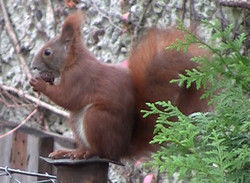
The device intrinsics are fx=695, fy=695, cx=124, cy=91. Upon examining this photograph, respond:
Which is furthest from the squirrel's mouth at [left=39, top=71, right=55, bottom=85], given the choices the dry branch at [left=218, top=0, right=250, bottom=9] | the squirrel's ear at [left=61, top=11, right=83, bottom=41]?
the dry branch at [left=218, top=0, right=250, bottom=9]

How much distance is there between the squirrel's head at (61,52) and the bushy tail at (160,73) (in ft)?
0.75

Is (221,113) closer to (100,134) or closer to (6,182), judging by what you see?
(100,134)

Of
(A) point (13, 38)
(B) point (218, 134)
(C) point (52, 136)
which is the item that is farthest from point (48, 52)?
(A) point (13, 38)

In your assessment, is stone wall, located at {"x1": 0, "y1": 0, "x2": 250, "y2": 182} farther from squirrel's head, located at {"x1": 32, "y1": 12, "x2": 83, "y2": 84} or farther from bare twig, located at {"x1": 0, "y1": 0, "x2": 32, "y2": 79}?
squirrel's head, located at {"x1": 32, "y1": 12, "x2": 83, "y2": 84}

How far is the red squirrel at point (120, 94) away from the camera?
6.83 ft

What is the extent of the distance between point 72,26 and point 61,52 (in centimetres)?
10

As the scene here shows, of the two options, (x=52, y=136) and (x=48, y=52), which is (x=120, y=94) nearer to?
(x=48, y=52)

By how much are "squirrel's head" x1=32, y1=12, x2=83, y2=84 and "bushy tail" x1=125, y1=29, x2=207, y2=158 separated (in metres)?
0.23

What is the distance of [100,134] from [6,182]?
1.37 m

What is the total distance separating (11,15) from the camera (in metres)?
4.07

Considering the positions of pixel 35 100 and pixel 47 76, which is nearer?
pixel 47 76

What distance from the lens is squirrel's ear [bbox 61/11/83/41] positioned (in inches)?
90.0

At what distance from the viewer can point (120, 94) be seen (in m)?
2.13

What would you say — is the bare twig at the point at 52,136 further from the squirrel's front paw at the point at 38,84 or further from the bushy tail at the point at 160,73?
the bushy tail at the point at 160,73
